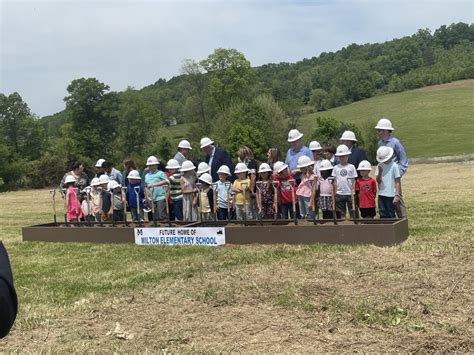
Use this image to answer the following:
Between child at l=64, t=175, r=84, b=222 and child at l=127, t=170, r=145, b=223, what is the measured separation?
1397 mm

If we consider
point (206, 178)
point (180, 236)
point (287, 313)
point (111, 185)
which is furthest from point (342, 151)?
point (111, 185)

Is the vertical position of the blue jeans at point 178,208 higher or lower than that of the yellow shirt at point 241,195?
lower

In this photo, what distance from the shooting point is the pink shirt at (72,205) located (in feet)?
42.2

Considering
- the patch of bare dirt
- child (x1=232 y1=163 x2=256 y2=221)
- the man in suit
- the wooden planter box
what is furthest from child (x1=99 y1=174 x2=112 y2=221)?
the man in suit

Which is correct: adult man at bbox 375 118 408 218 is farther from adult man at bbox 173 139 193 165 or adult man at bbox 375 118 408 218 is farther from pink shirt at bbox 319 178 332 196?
adult man at bbox 173 139 193 165

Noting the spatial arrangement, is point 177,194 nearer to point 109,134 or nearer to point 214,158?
point 214,158

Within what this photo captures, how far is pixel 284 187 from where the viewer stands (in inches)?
411

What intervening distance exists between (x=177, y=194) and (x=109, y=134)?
68128 millimetres

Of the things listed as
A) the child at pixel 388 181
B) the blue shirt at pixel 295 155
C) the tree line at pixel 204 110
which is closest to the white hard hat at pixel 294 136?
the blue shirt at pixel 295 155

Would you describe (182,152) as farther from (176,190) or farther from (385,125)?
(385,125)

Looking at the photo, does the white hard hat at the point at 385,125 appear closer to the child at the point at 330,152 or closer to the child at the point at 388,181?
the child at the point at 388,181

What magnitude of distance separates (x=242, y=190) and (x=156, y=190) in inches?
80.5

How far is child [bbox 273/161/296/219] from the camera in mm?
10305

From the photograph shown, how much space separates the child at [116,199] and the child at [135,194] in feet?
0.67
